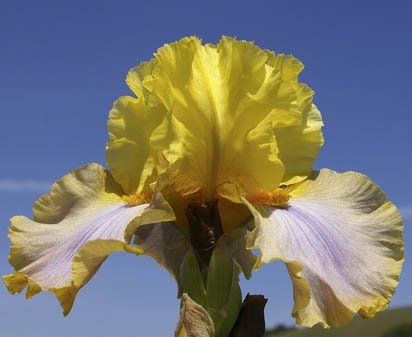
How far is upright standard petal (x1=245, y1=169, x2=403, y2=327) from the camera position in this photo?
2.44 meters

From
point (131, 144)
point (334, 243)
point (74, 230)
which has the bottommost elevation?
point (334, 243)

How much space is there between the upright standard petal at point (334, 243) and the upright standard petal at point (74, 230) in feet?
1.52

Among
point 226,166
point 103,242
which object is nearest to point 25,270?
point 103,242

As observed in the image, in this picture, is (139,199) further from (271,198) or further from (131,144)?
(271,198)

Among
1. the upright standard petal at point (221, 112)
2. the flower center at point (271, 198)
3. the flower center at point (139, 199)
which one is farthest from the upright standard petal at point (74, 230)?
the flower center at point (271, 198)

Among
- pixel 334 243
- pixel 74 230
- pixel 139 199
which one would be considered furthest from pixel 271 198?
pixel 74 230

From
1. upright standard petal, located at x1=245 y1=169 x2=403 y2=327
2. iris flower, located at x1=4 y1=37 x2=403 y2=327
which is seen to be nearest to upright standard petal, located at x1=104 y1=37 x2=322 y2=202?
iris flower, located at x1=4 y1=37 x2=403 y2=327

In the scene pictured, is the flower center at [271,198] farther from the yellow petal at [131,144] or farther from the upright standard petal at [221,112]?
the yellow petal at [131,144]

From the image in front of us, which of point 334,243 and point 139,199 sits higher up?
point 139,199

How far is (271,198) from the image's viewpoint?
2.80 m

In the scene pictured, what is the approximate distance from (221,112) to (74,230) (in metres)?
0.80

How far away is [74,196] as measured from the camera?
2.99 m

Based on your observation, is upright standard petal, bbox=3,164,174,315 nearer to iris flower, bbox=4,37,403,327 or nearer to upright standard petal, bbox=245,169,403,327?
iris flower, bbox=4,37,403,327

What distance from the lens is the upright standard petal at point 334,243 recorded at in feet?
7.99
